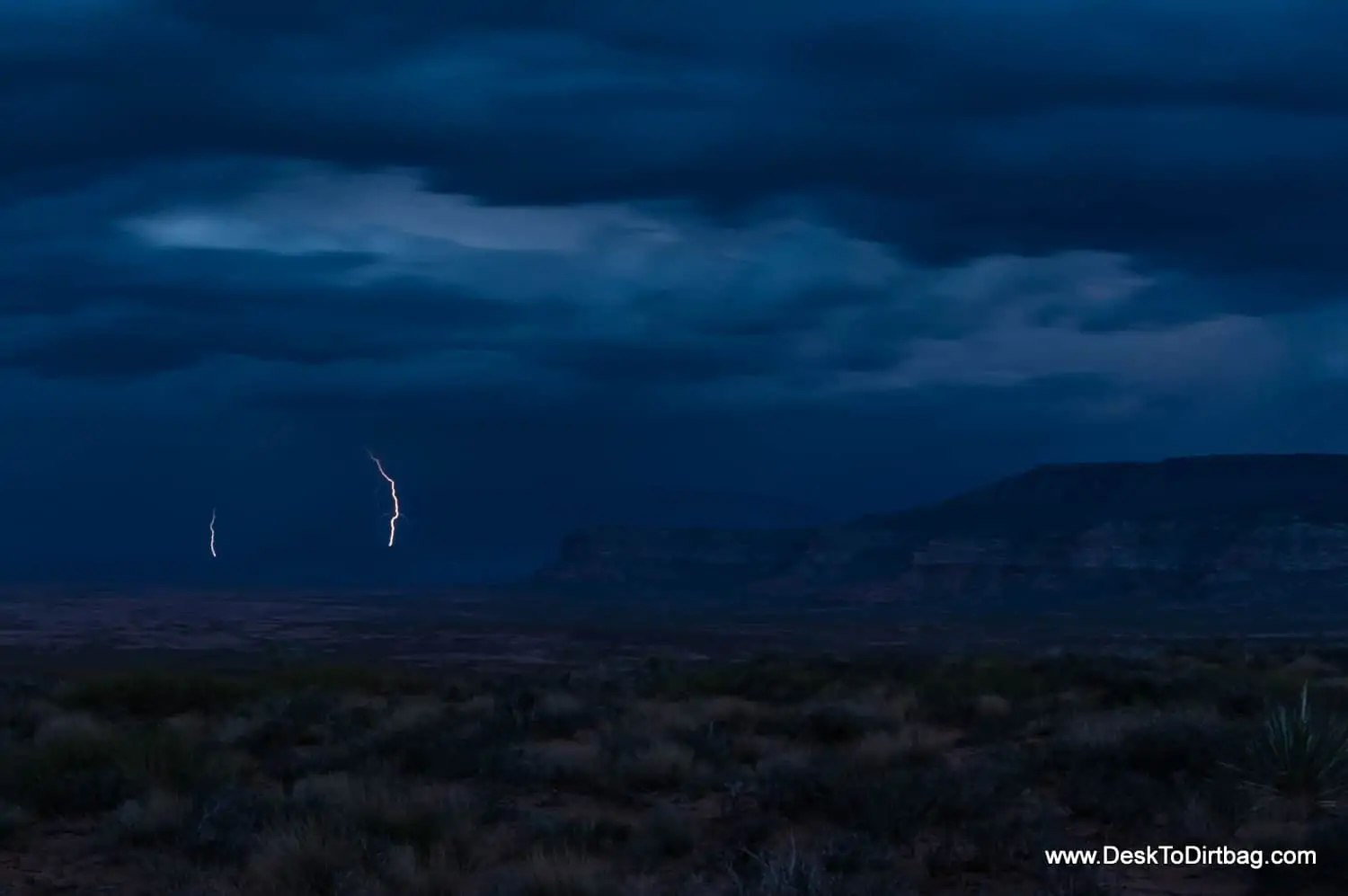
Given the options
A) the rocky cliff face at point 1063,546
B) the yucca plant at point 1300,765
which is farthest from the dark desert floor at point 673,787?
the rocky cliff face at point 1063,546

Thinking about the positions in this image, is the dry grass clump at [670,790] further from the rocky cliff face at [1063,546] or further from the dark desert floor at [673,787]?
the rocky cliff face at [1063,546]

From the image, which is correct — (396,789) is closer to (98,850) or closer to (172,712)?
(98,850)

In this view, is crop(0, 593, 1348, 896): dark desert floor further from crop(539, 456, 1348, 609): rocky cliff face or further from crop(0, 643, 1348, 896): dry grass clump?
crop(539, 456, 1348, 609): rocky cliff face

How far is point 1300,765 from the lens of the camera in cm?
1254

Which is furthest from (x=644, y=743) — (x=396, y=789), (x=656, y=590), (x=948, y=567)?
(x=656, y=590)

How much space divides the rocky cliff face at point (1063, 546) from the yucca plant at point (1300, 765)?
355ft

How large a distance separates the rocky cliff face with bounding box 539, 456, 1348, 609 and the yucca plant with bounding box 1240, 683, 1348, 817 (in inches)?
4263

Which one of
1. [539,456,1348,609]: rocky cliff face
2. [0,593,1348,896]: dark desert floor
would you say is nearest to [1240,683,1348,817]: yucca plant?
A: [0,593,1348,896]: dark desert floor

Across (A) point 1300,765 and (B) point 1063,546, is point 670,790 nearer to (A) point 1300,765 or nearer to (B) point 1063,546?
(A) point 1300,765

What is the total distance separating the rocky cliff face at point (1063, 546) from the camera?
121062 millimetres

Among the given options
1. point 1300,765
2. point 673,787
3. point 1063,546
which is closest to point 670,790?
point 673,787

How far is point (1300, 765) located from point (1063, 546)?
420 feet

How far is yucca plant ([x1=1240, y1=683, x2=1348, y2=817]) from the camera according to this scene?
12.3m

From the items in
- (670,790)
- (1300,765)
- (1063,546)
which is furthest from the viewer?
(1063,546)
